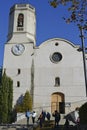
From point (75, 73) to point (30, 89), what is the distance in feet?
20.4

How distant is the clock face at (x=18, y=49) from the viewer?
4181cm

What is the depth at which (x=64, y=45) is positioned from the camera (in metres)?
42.1

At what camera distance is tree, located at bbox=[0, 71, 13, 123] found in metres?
37.8

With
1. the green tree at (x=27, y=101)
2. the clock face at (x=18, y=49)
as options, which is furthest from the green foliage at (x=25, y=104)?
the clock face at (x=18, y=49)

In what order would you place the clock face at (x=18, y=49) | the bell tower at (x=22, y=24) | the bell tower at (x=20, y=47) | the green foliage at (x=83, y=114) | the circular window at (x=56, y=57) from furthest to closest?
the bell tower at (x=22, y=24), the clock face at (x=18, y=49), the circular window at (x=56, y=57), the bell tower at (x=20, y=47), the green foliage at (x=83, y=114)

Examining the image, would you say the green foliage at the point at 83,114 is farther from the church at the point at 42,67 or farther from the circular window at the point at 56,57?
the circular window at the point at 56,57

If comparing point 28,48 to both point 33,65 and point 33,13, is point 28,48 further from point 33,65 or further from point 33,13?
point 33,13

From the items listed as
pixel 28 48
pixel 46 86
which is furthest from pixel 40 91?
pixel 28 48

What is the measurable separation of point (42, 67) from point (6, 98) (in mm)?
6397

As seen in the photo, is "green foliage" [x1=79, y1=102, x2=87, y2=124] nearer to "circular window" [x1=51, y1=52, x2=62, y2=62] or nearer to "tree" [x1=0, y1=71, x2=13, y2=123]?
"tree" [x1=0, y1=71, x2=13, y2=123]

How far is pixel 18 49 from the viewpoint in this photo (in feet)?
138

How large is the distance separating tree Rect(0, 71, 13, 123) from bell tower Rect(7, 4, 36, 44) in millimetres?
6226

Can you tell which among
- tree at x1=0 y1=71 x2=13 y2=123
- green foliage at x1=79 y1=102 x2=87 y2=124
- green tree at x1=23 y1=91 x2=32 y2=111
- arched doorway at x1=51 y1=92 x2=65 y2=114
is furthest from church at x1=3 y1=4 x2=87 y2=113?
green foliage at x1=79 y1=102 x2=87 y2=124

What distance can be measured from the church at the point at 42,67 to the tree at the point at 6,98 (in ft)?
2.37
